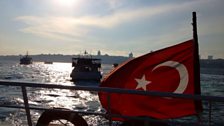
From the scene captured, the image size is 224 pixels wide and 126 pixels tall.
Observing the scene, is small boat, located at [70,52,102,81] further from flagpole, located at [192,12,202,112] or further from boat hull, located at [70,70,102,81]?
flagpole, located at [192,12,202,112]

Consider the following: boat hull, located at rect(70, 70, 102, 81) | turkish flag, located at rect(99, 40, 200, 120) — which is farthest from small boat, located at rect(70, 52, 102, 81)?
turkish flag, located at rect(99, 40, 200, 120)

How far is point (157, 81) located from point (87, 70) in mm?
69952

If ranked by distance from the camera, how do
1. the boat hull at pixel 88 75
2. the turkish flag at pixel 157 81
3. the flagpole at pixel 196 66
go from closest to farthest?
the flagpole at pixel 196 66 < the turkish flag at pixel 157 81 < the boat hull at pixel 88 75

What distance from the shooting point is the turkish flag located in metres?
5.68

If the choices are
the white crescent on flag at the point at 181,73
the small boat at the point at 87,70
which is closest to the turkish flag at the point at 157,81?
the white crescent on flag at the point at 181,73

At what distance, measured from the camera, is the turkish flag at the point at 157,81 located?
568cm

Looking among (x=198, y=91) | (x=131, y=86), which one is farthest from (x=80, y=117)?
(x=198, y=91)

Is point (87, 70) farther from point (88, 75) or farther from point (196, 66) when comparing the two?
point (196, 66)

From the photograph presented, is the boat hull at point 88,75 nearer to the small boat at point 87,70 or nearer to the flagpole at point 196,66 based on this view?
the small boat at point 87,70

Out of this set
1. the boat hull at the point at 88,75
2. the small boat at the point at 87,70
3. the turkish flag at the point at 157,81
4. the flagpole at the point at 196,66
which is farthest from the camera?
the small boat at the point at 87,70

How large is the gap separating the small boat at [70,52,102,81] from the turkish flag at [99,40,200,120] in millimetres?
67229

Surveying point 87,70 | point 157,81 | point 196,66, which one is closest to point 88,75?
point 87,70

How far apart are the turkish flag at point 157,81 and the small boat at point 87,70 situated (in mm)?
67229

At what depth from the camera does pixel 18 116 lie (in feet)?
82.4
